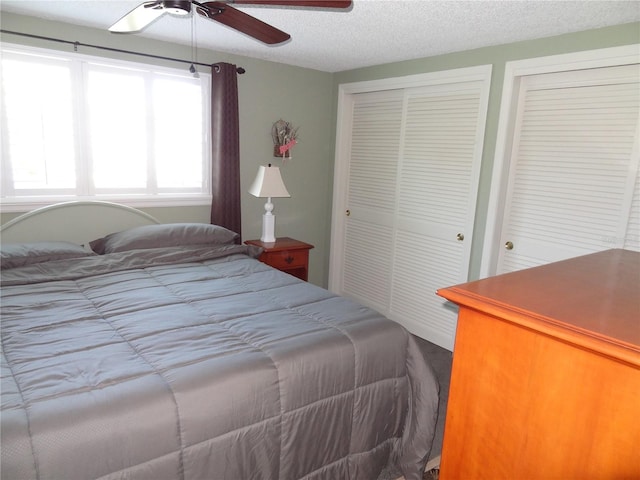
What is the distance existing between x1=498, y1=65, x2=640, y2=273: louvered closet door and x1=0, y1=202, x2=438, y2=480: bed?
4.67ft

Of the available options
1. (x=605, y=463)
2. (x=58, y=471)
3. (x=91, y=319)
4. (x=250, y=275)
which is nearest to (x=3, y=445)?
(x=58, y=471)

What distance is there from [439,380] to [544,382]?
2132 millimetres

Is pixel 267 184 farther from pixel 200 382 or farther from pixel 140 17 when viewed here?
pixel 200 382

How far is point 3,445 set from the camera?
113 cm

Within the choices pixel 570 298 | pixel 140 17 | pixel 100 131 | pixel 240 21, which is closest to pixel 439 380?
pixel 570 298

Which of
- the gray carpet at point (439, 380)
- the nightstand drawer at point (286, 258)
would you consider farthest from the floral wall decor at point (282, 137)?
the gray carpet at point (439, 380)

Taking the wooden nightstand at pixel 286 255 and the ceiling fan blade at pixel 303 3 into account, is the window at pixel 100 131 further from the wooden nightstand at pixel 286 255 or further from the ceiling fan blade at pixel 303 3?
the ceiling fan blade at pixel 303 3

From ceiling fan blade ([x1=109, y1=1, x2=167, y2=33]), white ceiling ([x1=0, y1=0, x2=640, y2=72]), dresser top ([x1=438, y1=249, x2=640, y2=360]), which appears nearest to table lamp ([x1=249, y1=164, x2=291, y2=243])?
white ceiling ([x1=0, y1=0, x2=640, y2=72])

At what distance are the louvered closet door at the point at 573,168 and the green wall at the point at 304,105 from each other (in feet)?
0.58

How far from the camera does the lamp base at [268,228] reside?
3717mm

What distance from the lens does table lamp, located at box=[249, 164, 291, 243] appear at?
3.53 meters

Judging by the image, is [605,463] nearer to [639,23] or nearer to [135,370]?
[135,370]

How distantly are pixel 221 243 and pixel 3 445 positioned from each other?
2113 mm

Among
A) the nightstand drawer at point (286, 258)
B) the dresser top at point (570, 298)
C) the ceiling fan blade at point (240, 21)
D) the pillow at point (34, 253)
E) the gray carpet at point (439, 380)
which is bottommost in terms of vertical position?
the gray carpet at point (439, 380)
